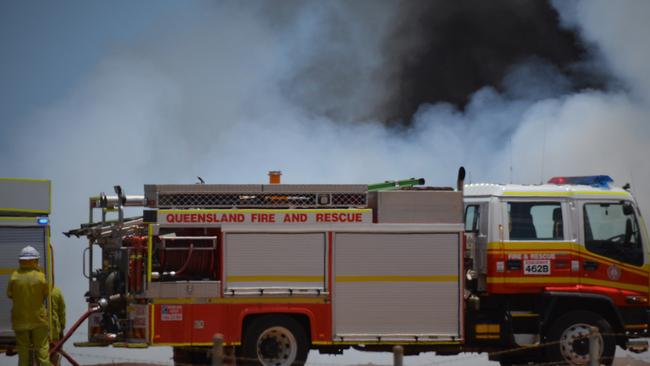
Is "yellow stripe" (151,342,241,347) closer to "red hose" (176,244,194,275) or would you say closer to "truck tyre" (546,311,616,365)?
"red hose" (176,244,194,275)

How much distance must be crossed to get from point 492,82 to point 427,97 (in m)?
1.54

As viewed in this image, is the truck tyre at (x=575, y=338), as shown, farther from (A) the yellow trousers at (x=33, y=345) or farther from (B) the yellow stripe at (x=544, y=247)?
(A) the yellow trousers at (x=33, y=345)

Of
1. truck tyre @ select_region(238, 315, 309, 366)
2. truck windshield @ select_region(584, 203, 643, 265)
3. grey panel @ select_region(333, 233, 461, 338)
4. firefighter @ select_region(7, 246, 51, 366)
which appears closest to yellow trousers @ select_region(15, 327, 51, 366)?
firefighter @ select_region(7, 246, 51, 366)

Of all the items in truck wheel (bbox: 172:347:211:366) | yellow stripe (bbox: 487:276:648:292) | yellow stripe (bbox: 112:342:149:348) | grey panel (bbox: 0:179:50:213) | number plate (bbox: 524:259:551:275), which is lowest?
truck wheel (bbox: 172:347:211:366)

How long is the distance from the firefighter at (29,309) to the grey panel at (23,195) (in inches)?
54.2

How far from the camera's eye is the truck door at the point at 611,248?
49.1ft

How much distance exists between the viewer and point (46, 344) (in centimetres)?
1334

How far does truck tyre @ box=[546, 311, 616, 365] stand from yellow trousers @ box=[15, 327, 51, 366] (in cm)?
675

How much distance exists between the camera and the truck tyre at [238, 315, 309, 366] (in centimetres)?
1423

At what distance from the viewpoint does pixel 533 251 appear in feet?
48.6

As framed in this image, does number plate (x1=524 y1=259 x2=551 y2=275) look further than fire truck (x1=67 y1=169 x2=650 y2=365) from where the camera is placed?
Yes

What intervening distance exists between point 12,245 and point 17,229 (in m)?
0.23

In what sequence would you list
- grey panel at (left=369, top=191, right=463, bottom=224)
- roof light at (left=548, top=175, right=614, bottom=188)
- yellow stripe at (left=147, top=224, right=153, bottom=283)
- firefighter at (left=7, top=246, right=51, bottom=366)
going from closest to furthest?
firefighter at (left=7, top=246, right=51, bottom=366)
yellow stripe at (left=147, top=224, right=153, bottom=283)
grey panel at (left=369, top=191, right=463, bottom=224)
roof light at (left=548, top=175, right=614, bottom=188)

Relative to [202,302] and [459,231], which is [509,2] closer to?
[459,231]
